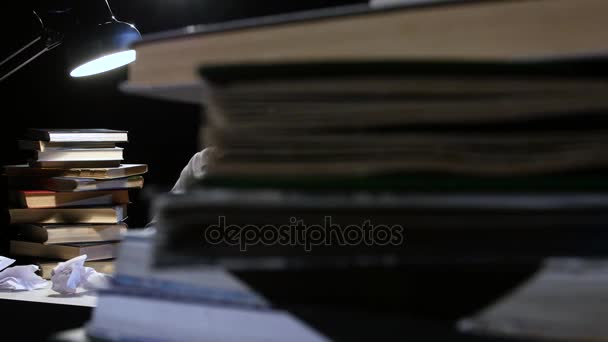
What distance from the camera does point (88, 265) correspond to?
6.26 feet

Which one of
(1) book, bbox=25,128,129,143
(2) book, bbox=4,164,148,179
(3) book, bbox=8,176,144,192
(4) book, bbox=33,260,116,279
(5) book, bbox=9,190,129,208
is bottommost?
(4) book, bbox=33,260,116,279

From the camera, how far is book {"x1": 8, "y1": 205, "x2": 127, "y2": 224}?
1958 millimetres

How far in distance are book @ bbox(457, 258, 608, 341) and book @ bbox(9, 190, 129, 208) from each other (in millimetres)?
1949

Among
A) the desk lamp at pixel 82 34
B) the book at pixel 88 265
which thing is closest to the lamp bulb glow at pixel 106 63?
the desk lamp at pixel 82 34

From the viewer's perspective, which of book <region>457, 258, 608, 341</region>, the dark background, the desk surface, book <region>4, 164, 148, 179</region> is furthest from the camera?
the dark background

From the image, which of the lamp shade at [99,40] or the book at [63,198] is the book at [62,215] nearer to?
the book at [63,198]

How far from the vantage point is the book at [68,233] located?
1898mm

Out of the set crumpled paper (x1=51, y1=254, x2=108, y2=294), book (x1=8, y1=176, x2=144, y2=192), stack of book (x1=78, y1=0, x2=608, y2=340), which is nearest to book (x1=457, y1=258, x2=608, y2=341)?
stack of book (x1=78, y1=0, x2=608, y2=340)

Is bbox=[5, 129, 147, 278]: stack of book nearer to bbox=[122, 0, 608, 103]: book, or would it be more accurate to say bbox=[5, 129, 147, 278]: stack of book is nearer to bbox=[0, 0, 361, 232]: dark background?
bbox=[0, 0, 361, 232]: dark background

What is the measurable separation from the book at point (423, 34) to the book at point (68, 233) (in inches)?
A: 67.8

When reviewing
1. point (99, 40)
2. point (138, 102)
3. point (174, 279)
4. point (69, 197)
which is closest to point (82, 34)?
point (99, 40)

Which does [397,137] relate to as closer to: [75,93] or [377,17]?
[377,17]

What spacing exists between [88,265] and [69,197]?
0.24 meters

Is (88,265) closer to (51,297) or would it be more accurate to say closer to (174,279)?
(51,297)
